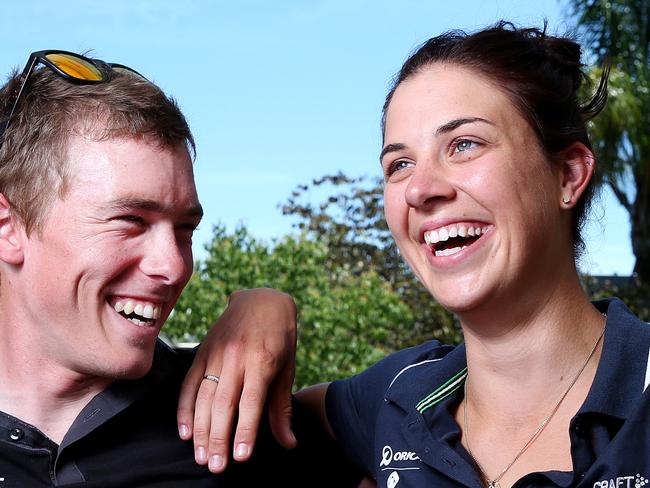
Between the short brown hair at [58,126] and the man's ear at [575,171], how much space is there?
1.19 metres

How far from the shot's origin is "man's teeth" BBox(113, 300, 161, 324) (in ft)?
9.03

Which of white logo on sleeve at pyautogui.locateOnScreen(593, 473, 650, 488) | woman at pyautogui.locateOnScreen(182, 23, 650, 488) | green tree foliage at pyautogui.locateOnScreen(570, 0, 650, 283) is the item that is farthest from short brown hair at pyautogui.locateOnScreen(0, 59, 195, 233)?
green tree foliage at pyautogui.locateOnScreen(570, 0, 650, 283)

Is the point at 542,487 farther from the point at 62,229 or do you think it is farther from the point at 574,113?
the point at 62,229

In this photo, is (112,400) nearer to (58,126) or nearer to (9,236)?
(9,236)

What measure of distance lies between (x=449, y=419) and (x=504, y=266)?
1.78ft

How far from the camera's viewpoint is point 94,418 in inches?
110

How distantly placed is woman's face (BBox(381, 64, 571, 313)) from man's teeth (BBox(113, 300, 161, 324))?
0.81 metres

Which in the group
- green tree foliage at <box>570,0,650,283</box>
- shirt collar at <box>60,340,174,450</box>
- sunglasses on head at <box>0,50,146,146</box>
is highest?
green tree foliage at <box>570,0,650,283</box>

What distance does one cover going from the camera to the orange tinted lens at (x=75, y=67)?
2914mm

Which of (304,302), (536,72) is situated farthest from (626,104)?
(536,72)

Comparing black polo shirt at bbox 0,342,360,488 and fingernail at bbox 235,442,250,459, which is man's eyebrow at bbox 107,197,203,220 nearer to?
black polo shirt at bbox 0,342,360,488

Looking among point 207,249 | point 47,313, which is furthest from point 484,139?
point 207,249

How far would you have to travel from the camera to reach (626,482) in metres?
2.29

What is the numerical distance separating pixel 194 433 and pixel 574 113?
1.53 meters
